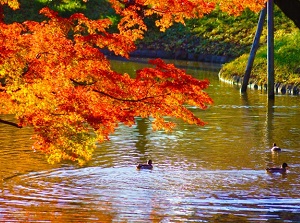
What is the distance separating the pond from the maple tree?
1.34 metres

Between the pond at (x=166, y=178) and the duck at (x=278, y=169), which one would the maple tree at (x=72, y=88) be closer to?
the pond at (x=166, y=178)

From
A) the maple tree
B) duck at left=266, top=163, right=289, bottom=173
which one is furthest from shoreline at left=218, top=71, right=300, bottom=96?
the maple tree

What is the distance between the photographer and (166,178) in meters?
18.5

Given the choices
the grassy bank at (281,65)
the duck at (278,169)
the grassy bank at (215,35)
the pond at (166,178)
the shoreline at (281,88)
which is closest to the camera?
the pond at (166,178)

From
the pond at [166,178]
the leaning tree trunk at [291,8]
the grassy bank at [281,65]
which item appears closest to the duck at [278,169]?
the pond at [166,178]

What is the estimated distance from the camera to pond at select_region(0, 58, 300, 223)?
14922 millimetres

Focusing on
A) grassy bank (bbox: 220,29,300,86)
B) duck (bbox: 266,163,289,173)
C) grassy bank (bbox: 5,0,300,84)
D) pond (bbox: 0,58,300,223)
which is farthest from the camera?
grassy bank (bbox: 5,0,300,84)

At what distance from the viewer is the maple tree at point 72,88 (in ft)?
45.2

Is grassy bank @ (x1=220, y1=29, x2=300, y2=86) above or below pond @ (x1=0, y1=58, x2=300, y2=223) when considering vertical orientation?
above

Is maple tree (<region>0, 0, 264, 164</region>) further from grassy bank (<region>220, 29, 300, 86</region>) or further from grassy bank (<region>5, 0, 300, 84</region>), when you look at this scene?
grassy bank (<region>5, 0, 300, 84</region>)

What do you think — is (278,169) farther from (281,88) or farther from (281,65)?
(281,65)

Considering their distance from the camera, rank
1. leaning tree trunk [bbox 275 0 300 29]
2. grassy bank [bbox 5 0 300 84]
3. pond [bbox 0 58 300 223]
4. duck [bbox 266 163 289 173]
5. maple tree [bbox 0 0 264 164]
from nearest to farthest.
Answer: maple tree [bbox 0 0 264 164]
pond [bbox 0 58 300 223]
leaning tree trunk [bbox 275 0 300 29]
duck [bbox 266 163 289 173]
grassy bank [bbox 5 0 300 84]

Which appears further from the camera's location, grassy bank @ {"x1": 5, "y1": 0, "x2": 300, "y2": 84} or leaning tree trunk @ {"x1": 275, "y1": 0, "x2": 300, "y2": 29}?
grassy bank @ {"x1": 5, "y1": 0, "x2": 300, "y2": 84}

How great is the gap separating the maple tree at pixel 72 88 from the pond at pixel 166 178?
134 cm
